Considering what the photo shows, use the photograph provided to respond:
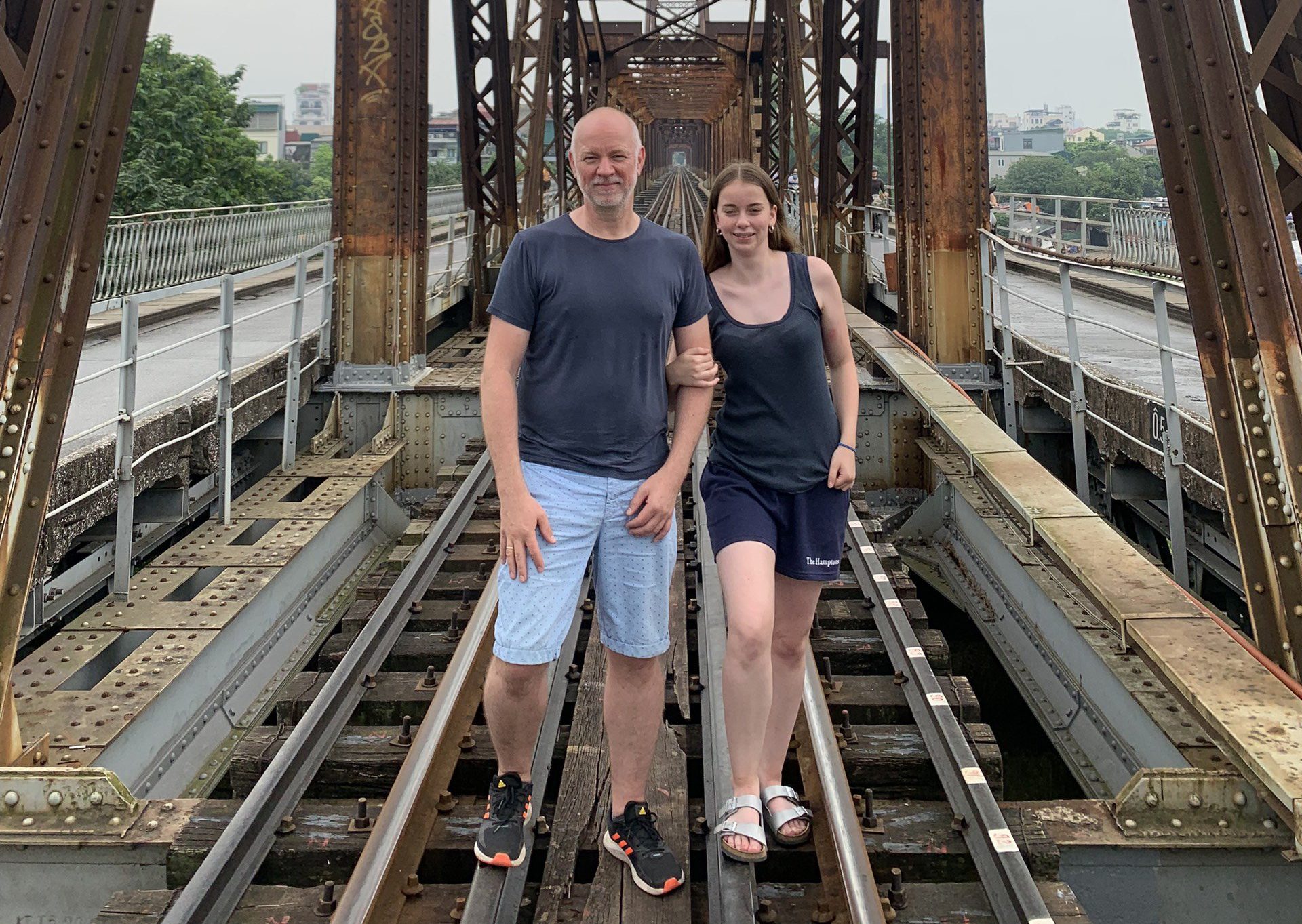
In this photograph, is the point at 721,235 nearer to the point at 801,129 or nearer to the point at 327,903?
the point at 327,903

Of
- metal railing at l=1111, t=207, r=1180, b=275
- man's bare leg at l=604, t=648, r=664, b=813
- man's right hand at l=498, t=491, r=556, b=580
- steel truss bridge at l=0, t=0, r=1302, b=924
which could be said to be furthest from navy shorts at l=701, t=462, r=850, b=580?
metal railing at l=1111, t=207, r=1180, b=275

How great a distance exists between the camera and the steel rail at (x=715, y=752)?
289 centimetres

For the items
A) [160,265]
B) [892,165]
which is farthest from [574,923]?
[160,265]

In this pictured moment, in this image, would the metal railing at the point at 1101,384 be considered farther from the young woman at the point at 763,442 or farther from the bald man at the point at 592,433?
the bald man at the point at 592,433

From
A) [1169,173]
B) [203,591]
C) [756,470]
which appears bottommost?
[203,591]

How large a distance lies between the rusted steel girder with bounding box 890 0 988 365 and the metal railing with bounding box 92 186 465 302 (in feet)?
27.5

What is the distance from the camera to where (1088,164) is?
9531cm

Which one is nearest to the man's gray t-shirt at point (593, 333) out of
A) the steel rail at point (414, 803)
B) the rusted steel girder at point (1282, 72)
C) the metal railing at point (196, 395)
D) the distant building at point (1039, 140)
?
the steel rail at point (414, 803)

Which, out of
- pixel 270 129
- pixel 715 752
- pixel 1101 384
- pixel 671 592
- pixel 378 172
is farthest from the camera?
pixel 270 129

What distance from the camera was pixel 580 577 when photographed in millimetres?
2904

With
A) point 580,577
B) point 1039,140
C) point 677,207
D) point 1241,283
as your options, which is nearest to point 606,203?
point 580,577

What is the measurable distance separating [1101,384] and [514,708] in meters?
5.72

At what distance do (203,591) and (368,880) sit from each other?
3.15m

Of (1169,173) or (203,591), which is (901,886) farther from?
(203,591)
